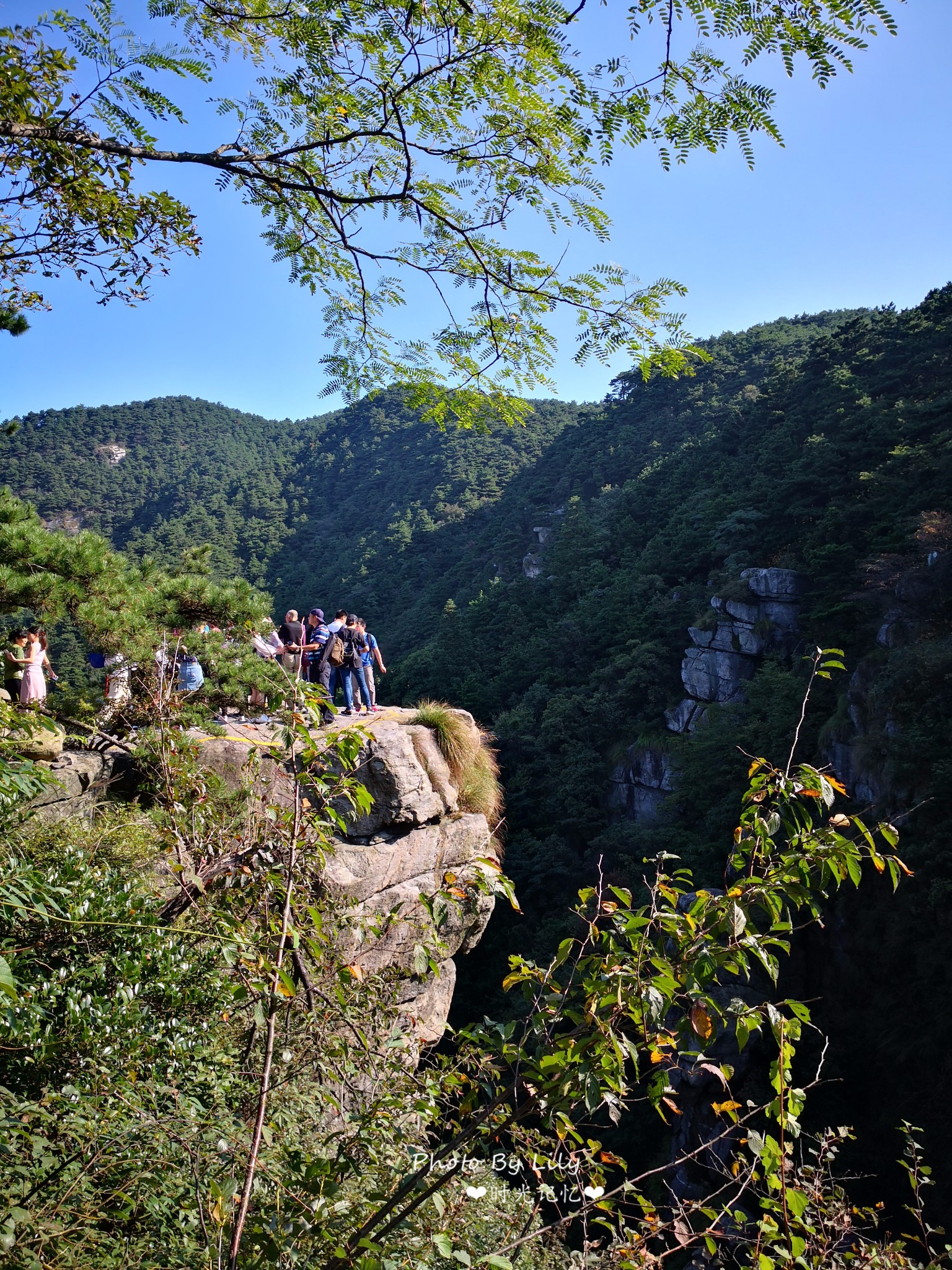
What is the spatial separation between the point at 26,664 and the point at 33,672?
91 mm

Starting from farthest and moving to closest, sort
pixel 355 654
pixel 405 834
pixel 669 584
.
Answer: pixel 669 584 → pixel 405 834 → pixel 355 654

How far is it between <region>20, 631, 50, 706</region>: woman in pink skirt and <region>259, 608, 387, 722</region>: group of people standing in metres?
2.03

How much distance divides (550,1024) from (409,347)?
9.77 ft

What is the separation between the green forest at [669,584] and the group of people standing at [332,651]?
1.19m

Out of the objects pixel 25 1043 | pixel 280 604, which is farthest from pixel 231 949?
pixel 280 604

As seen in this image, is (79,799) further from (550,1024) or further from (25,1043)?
(550,1024)

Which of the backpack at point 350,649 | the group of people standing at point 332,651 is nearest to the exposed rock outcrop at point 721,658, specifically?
the group of people standing at point 332,651

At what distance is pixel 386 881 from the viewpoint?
751 cm

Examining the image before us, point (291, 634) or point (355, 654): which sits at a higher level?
point (291, 634)

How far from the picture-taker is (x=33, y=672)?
→ 5.99 m

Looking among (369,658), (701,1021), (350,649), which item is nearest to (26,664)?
(350,649)

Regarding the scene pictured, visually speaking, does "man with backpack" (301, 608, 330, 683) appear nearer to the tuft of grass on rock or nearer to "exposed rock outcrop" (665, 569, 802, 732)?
the tuft of grass on rock

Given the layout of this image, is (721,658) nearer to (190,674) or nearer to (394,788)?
(394,788)

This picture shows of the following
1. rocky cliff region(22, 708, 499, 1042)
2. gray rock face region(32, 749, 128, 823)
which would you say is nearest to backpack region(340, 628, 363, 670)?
rocky cliff region(22, 708, 499, 1042)
